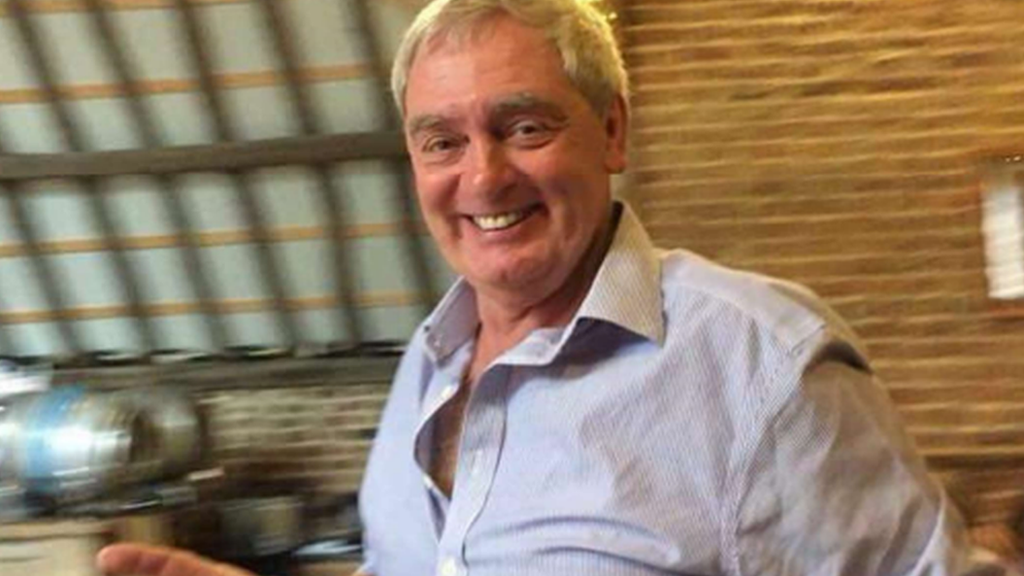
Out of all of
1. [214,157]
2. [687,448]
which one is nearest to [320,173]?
[214,157]

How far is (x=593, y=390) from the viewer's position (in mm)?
1521

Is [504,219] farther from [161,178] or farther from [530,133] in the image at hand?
[161,178]

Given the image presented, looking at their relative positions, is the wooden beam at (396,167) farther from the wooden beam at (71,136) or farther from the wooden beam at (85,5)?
the wooden beam at (71,136)

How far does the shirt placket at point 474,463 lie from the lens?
156 cm

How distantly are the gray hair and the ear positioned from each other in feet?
0.05

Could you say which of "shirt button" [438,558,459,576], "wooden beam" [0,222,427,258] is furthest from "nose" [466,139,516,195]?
"wooden beam" [0,222,427,258]

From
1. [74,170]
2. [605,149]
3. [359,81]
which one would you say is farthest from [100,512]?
[605,149]

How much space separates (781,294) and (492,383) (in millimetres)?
290

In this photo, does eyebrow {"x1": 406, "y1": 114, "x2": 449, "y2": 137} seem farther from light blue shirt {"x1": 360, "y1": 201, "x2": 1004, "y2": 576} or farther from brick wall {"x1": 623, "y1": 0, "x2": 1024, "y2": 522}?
brick wall {"x1": 623, "y1": 0, "x2": 1024, "y2": 522}

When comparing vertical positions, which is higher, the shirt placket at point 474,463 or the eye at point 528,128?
the eye at point 528,128

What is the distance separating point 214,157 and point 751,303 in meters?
1.47

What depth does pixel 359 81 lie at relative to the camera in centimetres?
270

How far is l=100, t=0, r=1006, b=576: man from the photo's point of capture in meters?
1.42

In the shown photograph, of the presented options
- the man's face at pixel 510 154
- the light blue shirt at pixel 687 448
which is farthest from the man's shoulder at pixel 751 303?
the man's face at pixel 510 154
